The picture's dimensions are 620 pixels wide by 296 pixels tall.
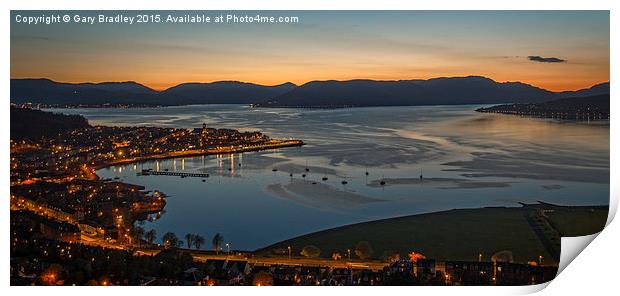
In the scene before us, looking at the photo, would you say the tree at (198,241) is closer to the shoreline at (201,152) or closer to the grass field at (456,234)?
the grass field at (456,234)

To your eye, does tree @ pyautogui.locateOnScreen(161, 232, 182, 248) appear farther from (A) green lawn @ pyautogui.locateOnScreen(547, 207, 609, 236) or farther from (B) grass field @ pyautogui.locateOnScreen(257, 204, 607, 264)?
(A) green lawn @ pyautogui.locateOnScreen(547, 207, 609, 236)

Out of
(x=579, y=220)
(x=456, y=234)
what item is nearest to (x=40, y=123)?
(x=456, y=234)

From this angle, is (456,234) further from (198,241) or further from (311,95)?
(311,95)

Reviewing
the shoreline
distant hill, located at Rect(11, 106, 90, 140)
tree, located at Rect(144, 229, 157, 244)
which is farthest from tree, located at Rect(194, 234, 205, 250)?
the shoreline

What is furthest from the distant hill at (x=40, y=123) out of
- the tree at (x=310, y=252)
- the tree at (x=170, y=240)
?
the tree at (x=310, y=252)
